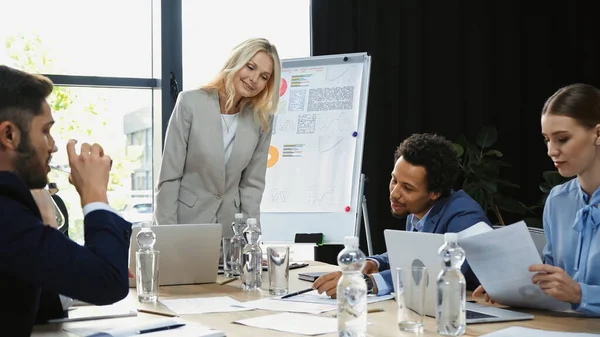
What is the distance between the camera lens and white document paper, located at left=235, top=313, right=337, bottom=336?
173cm

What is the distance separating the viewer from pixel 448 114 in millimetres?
5438

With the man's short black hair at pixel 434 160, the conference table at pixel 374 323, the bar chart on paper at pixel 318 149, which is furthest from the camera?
the bar chart on paper at pixel 318 149

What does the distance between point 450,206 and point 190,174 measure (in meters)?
1.21

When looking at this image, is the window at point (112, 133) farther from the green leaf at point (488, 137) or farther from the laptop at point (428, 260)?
the laptop at point (428, 260)

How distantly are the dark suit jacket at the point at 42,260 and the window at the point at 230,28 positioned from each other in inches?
139

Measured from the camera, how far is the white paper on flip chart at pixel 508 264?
5.92ft

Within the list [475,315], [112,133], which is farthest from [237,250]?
[112,133]

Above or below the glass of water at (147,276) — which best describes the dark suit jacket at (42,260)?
above

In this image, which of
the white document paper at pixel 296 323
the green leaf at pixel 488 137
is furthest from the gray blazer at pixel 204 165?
the green leaf at pixel 488 137

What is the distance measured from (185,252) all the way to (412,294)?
1066mm

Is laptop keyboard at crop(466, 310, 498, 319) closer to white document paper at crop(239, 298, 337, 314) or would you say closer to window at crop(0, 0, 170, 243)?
white document paper at crop(239, 298, 337, 314)

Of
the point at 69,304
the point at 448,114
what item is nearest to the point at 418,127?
the point at 448,114

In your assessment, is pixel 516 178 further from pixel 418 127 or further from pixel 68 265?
pixel 68 265

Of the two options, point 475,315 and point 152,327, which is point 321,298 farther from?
point 152,327
